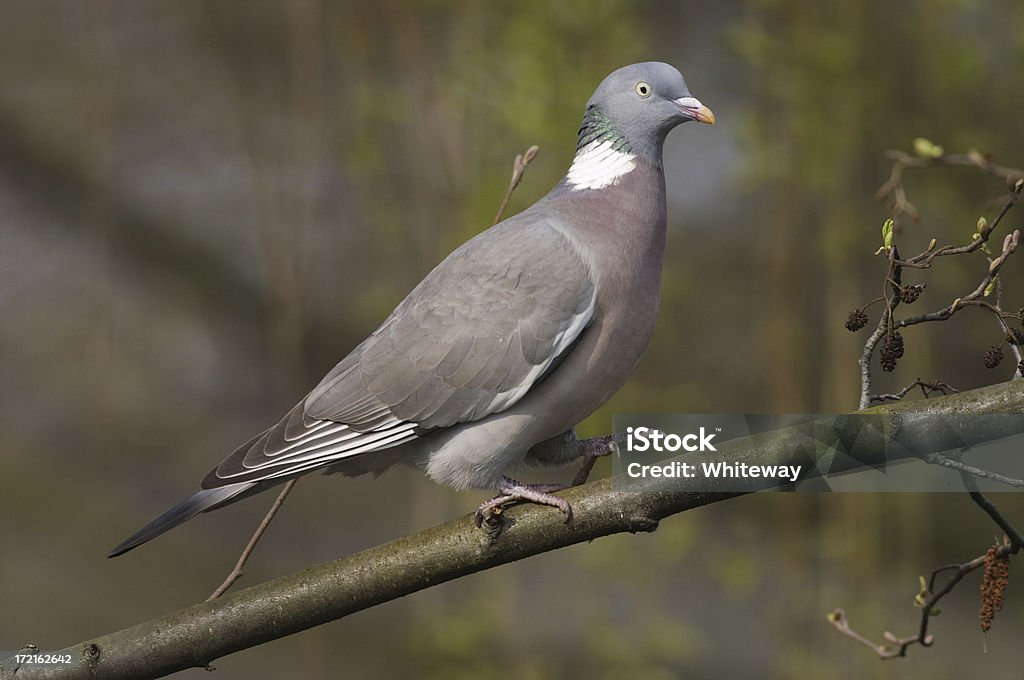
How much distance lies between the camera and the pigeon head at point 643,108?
4.52 feet

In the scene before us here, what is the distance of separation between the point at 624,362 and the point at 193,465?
2.83 meters

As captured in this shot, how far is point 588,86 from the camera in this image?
2.03m

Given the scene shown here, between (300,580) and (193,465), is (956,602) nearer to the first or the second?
(193,465)

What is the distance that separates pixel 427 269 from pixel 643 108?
1.55m

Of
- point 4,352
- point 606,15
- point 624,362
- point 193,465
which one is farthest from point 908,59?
point 4,352

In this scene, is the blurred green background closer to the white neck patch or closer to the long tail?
the white neck patch

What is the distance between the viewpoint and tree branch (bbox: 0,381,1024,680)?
1196 mm

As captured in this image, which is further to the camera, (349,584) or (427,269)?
(427,269)

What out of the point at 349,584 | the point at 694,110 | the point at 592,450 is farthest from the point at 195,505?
the point at 694,110

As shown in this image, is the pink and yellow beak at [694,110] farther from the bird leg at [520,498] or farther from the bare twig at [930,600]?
the bare twig at [930,600]

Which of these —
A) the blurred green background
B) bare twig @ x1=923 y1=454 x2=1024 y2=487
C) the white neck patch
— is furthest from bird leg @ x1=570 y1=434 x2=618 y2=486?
the blurred green background

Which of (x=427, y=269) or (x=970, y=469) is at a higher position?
(x=970, y=469)

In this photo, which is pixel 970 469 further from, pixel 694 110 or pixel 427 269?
Answer: pixel 427 269

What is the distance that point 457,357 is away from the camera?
140 centimetres
